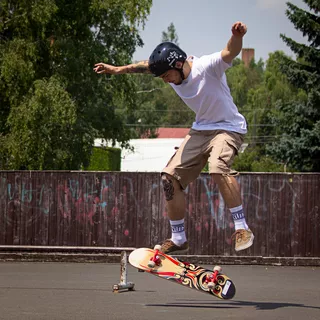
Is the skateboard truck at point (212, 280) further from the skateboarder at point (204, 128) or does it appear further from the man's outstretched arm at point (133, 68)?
the man's outstretched arm at point (133, 68)

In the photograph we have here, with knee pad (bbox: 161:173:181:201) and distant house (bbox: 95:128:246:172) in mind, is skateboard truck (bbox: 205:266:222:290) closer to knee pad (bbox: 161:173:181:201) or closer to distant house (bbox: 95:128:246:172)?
knee pad (bbox: 161:173:181:201)

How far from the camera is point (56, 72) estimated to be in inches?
956

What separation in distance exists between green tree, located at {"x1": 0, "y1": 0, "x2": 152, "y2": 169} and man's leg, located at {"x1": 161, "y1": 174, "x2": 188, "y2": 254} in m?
15.2

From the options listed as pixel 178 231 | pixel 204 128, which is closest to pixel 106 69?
pixel 204 128

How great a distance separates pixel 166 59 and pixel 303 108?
21529 millimetres

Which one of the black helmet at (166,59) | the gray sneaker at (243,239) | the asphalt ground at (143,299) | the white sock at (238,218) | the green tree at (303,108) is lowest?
the asphalt ground at (143,299)

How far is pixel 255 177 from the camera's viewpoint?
47.2 ft

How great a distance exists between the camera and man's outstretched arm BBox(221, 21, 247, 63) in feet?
19.1

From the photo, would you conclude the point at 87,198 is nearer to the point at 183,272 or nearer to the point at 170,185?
the point at 170,185

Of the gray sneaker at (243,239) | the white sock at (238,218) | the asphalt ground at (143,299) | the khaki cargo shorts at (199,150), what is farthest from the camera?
the khaki cargo shorts at (199,150)

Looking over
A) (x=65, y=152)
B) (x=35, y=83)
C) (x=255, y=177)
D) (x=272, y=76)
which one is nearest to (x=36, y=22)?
(x=35, y=83)

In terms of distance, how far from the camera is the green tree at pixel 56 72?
21.9 m

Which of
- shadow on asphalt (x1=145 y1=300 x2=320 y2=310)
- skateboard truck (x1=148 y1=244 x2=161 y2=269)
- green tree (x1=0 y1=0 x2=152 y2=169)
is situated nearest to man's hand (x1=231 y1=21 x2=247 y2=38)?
skateboard truck (x1=148 y1=244 x2=161 y2=269)

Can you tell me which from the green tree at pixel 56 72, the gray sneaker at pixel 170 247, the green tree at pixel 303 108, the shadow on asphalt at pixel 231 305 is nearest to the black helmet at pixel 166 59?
the gray sneaker at pixel 170 247
